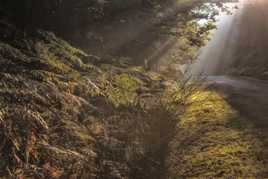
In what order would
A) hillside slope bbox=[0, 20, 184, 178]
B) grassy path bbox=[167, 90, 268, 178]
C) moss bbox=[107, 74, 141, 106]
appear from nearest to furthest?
hillside slope bbox=[0, 20, 184, 178], grassy path bbox=[167, 90, 268, 178], moss bbox=[107, 74, 141, 106]

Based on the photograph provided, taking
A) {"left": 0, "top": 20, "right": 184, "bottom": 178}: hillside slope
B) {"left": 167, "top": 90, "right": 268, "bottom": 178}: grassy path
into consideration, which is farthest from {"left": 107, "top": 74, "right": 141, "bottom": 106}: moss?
{"left": 167, "top": 90, "right": 268, "bottom": 178}: grassy path

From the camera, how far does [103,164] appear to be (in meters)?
3.05

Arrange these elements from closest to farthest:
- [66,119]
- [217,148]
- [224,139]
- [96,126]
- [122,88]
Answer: [66,119], [96,126], [217,148], [122,88], [224,139]

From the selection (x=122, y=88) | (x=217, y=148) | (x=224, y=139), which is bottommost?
(x=217, y=148)

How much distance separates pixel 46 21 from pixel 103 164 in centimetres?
263

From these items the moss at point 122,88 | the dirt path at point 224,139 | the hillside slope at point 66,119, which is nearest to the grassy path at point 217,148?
the dirt path at point 224,139

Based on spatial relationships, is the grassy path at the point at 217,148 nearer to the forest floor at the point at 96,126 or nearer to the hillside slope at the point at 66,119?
the forest floor at the point at 96,126

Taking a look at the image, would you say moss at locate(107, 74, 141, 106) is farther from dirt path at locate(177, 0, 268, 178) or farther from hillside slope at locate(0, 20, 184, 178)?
dirt path at locate(177, 0, 268, 178)

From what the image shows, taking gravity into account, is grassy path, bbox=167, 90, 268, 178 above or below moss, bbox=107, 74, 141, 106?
below

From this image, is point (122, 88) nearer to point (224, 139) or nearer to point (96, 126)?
point (96, 126)

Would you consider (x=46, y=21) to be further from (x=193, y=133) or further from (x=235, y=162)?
(x=235, y=162)

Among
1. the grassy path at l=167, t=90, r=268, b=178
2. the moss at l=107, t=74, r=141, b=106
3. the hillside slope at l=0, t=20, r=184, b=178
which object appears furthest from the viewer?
the moss at l=107, t=74, r=141, b=106

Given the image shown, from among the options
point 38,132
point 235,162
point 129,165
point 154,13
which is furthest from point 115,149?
point 154,13

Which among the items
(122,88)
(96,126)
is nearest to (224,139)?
(122,88)
